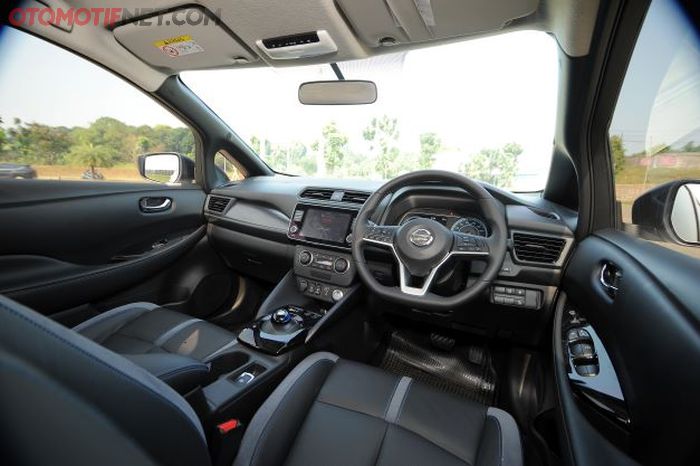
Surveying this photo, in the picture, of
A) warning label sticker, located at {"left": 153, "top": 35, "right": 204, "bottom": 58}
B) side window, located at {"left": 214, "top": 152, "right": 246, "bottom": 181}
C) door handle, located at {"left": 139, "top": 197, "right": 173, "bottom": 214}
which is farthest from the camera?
side window, located at {"left": 214, "top": 152, "right": 246, "bottom": 181}

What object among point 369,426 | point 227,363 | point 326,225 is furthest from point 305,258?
point 369,426

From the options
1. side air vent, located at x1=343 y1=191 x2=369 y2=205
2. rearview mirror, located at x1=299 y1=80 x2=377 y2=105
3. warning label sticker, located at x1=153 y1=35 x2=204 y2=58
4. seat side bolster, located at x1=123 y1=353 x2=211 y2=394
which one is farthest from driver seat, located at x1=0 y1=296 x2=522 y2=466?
warning label sticker, located at x1=153 y1=35 x2=204 y2=58

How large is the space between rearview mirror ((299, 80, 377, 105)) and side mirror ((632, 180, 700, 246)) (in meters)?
1.44

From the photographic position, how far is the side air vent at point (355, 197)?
2.10 metres

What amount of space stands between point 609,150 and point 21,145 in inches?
114

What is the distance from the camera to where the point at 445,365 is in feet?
7.27

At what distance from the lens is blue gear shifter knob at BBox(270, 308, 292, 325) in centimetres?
180

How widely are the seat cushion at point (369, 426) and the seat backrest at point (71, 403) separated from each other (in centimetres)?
58

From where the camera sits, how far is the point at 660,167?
121cm

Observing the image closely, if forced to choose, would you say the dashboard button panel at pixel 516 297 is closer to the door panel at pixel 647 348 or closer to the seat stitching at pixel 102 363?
the door panel at pixel 647 348

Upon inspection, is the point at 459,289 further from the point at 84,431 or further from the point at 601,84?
the point at 84,431

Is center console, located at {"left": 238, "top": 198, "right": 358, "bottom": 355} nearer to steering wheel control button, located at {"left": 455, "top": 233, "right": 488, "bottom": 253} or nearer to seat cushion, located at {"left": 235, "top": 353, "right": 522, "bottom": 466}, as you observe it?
seat cushion, located at {"left": 235, "top": 353, "right": 522, "bottom": 466}

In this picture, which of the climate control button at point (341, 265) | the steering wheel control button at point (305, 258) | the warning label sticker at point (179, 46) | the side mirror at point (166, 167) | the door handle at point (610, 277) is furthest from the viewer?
the side mirror at point (166, 167)

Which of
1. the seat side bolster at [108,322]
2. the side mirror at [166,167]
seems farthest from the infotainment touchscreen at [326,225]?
the side mirror at [166,167]
